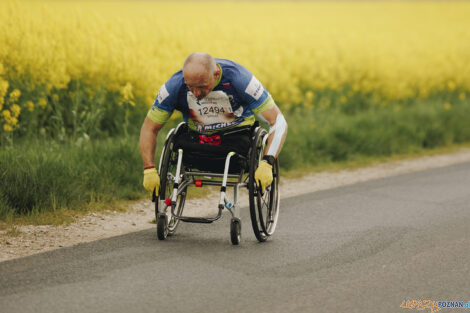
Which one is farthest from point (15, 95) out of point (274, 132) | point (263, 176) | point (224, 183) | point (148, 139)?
point (263, 176)

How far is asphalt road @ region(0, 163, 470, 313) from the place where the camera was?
15.6 feet


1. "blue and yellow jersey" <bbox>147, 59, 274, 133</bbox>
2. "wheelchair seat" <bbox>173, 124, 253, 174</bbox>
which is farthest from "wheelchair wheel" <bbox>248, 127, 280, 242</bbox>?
"blue and yellow jersey" <bbox>147, 59, 274, 133</bbox>

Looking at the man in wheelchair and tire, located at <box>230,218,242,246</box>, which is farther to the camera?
tire, located at <box>230,218,242,246</box>

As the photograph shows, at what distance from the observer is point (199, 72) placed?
18.4 feet

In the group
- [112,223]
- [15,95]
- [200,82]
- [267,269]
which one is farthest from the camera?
[15,95]

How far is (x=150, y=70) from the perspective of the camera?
414 inches

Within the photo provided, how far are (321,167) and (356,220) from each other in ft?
10.7

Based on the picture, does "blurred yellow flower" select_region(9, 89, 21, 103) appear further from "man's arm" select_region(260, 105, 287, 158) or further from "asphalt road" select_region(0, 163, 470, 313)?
"man's arm" select_region(260, 105, 287, 158)

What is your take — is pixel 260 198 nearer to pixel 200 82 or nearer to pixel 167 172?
pixel 167 172

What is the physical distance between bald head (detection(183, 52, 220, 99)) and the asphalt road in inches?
51.0

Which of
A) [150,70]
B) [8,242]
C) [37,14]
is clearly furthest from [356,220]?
[37,14]

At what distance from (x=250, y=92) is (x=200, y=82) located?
1.55 ft

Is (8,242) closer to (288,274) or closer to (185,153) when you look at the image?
(185,153)

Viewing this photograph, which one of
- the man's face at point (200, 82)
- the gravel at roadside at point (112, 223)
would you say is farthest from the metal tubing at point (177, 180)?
the gravel at roadside at point (112, 223)
